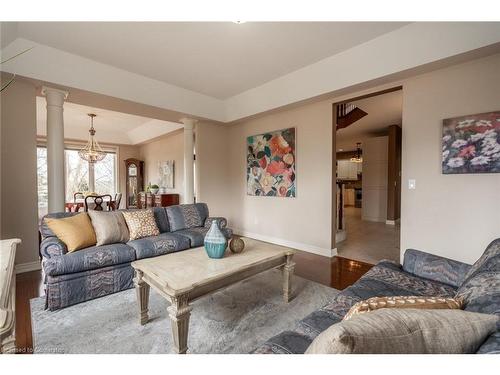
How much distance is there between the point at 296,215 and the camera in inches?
158

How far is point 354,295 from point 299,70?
3.17m

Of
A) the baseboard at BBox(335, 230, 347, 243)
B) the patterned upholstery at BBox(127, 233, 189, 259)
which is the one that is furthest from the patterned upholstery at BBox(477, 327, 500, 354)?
the baseboard at BBox(335, 230, 347, 243)

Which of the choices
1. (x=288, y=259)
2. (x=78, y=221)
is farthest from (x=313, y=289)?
(x=78, y=221)

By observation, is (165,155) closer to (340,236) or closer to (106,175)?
(106,175)

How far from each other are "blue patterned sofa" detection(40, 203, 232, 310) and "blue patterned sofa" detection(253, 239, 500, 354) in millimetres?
1968

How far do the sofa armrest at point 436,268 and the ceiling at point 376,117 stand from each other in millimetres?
3006

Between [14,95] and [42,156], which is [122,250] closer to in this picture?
[14,95]

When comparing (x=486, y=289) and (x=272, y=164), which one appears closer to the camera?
(x=486, y=289)

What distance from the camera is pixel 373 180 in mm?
6602

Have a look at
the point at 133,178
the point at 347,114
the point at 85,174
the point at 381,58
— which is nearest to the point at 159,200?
the point at 133,178

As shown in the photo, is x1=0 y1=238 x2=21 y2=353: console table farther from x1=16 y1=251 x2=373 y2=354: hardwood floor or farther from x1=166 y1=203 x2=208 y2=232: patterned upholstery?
x1=166 y1=203 x2=208 y2=232: patterned upholstery

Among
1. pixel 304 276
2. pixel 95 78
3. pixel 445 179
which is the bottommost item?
pixel 304 276

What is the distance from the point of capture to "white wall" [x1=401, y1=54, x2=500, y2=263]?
7.59ft
